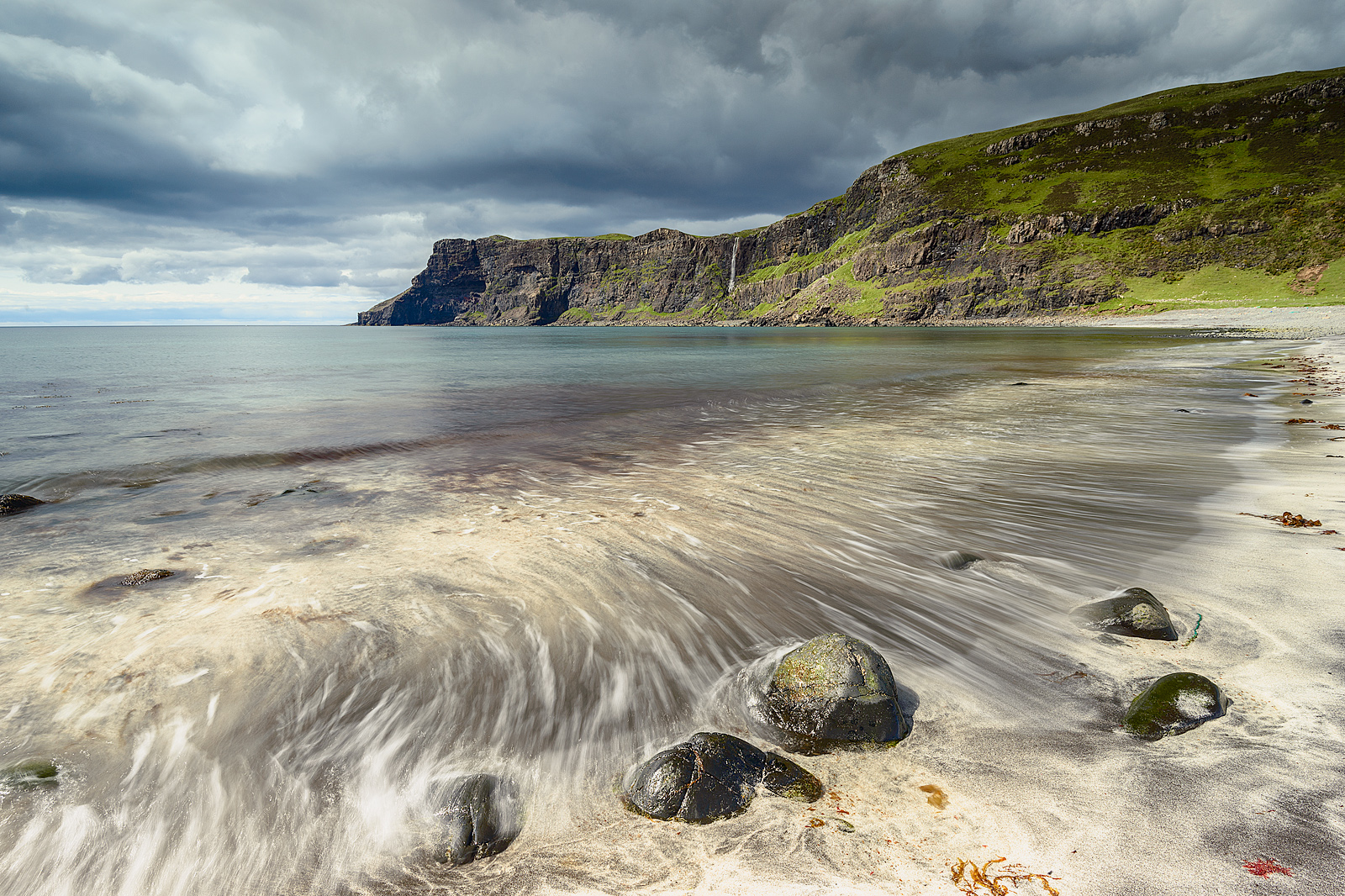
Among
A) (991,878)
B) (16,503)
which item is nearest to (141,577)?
(16,503)

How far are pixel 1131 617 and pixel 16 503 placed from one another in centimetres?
1541

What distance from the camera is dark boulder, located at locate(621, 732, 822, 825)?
3.14 metres

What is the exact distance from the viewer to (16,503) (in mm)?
9070

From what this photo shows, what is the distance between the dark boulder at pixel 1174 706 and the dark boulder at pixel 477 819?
3.97 metres

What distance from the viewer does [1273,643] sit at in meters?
4.50

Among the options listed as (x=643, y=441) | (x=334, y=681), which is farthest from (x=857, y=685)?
(x=643, y=441)

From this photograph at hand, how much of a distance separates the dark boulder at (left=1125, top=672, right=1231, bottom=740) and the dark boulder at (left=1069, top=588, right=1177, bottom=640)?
92cm

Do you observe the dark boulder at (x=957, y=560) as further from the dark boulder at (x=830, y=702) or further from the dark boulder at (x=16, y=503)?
the dark boulder at (x=16, y=503)

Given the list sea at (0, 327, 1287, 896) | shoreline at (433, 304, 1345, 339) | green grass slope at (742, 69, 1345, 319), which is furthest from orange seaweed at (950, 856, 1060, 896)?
green grass slope at (742, 69, 1345, 319)

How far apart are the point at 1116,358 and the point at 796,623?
140ft

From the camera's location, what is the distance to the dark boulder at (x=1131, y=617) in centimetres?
468

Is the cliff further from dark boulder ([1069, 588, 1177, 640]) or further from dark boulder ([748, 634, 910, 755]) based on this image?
dark boulder ([748, 634, 910, 755])

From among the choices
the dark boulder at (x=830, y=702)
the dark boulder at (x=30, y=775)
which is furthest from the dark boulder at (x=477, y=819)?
the dark boulder at (x=30, y=775)

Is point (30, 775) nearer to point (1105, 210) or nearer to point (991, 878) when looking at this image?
point (991, 878)
